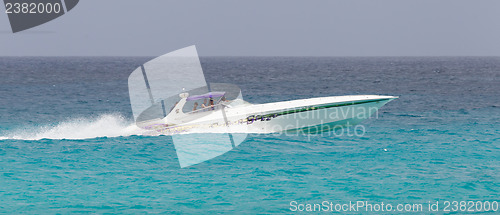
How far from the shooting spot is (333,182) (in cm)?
1493

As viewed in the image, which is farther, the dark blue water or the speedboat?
the speedboat

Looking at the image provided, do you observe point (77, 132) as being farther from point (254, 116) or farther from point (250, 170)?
point (250, 170)

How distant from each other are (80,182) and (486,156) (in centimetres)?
1357

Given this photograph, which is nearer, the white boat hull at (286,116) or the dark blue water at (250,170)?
the dark blue water at (250,170)

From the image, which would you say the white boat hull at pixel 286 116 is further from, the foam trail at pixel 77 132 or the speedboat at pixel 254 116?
the foam trail at pixel 77 132

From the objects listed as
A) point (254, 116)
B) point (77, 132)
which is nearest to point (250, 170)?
point (254, 116)

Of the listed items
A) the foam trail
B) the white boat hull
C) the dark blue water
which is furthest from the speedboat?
the foam trail

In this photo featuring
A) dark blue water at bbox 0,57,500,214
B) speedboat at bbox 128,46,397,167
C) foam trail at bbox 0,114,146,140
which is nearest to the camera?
dark blue water at bbox 0,57,500,214

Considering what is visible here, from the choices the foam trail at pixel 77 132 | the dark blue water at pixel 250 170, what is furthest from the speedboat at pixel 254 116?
the foam trail at pixel 77 132

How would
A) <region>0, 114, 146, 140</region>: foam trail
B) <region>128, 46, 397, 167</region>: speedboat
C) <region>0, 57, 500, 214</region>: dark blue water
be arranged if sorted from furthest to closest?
<region>0, 114, 146, 140</region>: foam trail < <region>128, 46, 397, 167</region>: speedboat < <region>0, 57, 500, 214</region>: dark blue water

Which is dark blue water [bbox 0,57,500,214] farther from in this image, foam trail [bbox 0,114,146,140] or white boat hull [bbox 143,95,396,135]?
white boat hull [bbox 143,95,396,135]

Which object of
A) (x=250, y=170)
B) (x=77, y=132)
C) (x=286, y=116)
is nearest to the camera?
(x=250, y=170)

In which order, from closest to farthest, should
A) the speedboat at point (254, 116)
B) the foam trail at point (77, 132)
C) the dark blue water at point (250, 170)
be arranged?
the dark blue water at point (250, 170)
the speedboat at point (254, 116)
the foam trail at point (77, 132)

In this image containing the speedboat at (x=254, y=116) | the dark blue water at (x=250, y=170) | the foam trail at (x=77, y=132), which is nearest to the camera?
the dark blue water at (x=250, y=170)
